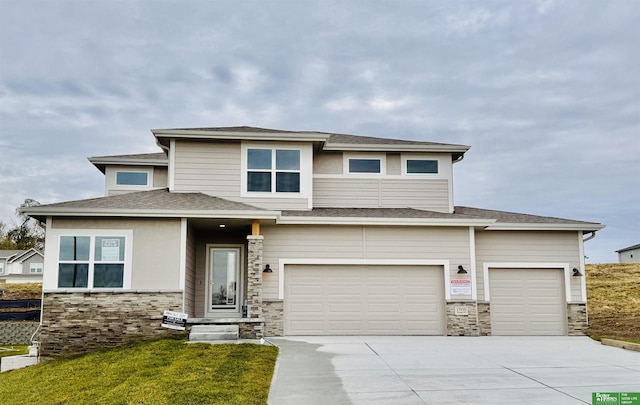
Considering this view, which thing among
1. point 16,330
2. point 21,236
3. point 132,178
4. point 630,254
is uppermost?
point 21,236

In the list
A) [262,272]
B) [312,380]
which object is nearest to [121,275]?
[262,272]

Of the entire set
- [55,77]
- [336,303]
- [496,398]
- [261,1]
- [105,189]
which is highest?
[261,1]

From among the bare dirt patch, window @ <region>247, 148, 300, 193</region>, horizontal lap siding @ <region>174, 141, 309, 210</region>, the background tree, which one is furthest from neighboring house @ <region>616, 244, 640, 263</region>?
the background tree

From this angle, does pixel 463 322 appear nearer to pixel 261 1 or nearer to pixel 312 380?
pixel 312 380

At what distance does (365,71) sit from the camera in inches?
809

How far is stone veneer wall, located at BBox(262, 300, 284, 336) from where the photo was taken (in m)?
14.8

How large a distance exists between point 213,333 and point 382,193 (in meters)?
7.29

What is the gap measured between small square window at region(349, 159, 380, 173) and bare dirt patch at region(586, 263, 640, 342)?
794cm

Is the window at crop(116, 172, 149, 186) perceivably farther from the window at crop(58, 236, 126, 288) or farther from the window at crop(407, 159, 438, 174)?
the window at crop(407, 159, 438, 174)

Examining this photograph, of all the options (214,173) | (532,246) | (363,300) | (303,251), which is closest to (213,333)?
(303,251)

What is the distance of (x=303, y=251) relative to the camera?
605 inches

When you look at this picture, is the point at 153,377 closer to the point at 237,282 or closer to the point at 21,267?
the point at 237,282

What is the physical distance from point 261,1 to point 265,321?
871 centimetres

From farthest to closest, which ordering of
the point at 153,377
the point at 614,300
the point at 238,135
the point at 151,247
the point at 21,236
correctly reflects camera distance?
1. the point at 21,236
2. the point at 614,300
3. the point at 238,135
4. the point at 151,247
5. the point at 153,377
